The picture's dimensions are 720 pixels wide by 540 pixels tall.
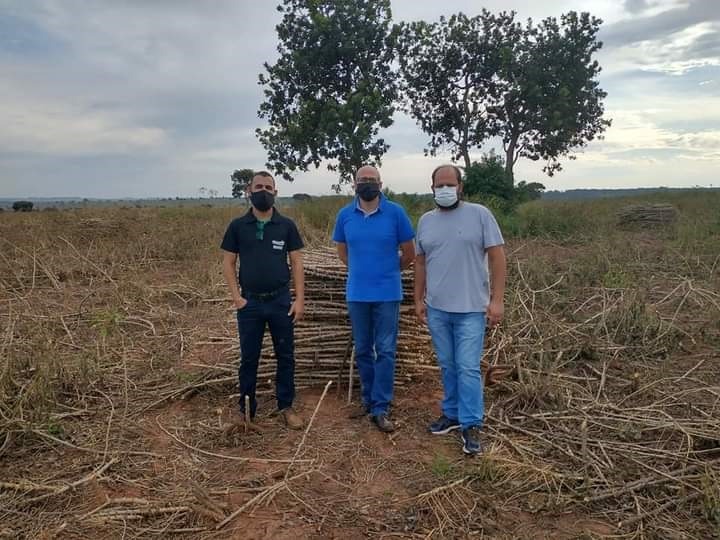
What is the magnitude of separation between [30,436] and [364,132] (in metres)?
14.2

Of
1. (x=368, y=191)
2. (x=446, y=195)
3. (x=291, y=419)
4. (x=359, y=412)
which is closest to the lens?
→ (x=446, y=195)

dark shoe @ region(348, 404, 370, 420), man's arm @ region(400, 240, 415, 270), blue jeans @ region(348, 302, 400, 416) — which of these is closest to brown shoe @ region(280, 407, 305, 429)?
dark shoe @ region(348, 404, 370, 420)

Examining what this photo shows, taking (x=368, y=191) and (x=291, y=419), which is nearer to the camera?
(x=368, y=191)

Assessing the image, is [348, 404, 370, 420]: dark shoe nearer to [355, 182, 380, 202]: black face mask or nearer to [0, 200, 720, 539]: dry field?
[0, 200, 720, 539]: dry field

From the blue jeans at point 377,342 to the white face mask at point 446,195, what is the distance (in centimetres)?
72

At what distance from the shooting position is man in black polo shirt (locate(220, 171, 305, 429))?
3342mm

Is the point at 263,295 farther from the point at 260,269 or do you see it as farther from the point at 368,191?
Answer: the point at 368,191

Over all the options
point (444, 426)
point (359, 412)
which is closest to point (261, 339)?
point (359, 412)

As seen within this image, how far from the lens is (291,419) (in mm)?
3547

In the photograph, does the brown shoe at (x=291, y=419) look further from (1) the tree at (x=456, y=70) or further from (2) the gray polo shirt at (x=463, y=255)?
(1) the tree at (x=456, y=70)

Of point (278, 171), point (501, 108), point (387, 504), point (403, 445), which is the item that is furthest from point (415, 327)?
point (501, 108)

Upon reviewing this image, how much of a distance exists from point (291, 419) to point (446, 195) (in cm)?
177

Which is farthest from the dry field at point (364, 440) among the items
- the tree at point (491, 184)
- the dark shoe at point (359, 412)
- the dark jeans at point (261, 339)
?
the tree at point (491, 184)

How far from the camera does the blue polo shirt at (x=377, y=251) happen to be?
3326mm
